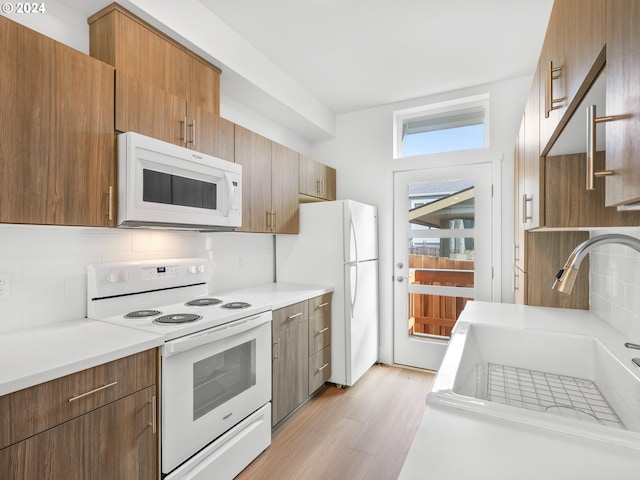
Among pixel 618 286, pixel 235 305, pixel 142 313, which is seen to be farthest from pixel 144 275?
pixel 618 286

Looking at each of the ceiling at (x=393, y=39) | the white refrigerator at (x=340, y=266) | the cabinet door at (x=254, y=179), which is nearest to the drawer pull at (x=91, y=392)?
the cabinet door at (x=254, y=179)

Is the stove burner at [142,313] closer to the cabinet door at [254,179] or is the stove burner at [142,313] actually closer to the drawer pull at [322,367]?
the cabinet door at [254,179]

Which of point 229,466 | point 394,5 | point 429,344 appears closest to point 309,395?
point 229,466

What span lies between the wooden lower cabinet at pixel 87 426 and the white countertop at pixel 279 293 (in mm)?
903

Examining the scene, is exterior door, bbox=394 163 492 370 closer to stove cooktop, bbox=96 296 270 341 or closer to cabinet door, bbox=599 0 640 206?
stove cooktop, bbox=96 296 270 341

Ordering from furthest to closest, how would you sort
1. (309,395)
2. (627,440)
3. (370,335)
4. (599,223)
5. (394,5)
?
(370,335)
(309,395)
(394,5)
(599,223)
(627,440)

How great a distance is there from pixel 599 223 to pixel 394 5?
1680 millimetres


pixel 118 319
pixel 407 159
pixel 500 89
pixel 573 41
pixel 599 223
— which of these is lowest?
pixel 118 319

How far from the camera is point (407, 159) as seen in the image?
3443 mm

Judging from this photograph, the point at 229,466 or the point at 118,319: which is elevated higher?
the point at 118,319

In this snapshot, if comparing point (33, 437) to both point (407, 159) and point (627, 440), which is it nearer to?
point (627, 440)

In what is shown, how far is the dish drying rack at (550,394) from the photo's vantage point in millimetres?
1093

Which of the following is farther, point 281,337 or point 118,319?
point 281,337

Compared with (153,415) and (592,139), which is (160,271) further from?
(592,139)
